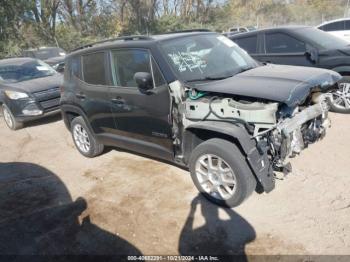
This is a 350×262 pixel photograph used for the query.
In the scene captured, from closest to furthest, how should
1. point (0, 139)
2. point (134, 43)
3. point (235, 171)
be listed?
point (235, 171), point (134, 43), point (0, 139)

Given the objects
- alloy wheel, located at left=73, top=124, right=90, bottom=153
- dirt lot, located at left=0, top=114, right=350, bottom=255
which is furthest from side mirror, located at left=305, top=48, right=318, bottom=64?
alloy wheel, located at left=73, top=124, right=90, bottom=153

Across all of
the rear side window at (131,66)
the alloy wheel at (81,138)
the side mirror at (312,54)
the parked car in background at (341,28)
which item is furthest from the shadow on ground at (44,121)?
the parked car in background at (341,28)

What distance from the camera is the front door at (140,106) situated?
160 inches

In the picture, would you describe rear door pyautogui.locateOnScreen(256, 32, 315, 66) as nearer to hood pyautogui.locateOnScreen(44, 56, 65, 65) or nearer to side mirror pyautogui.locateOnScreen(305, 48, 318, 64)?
side mirror pyautogui.locateOnScreen(305, 48, 318, 64)

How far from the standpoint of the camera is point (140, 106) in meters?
4.29

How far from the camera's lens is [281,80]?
3619 mm

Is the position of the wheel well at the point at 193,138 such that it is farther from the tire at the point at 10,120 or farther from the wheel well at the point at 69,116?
the tire at the point at 10,120

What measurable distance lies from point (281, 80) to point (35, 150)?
5111 mm

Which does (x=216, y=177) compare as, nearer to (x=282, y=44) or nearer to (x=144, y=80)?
(x=144, y=80)

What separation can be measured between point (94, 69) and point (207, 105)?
7.10 feet

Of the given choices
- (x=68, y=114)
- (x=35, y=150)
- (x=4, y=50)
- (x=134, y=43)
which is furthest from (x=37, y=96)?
(x=4, y=50)

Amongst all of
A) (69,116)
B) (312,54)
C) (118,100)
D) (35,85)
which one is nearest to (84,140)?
(69,116)

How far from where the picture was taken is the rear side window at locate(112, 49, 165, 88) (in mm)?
4066

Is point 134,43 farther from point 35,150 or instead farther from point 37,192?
point 35,150
